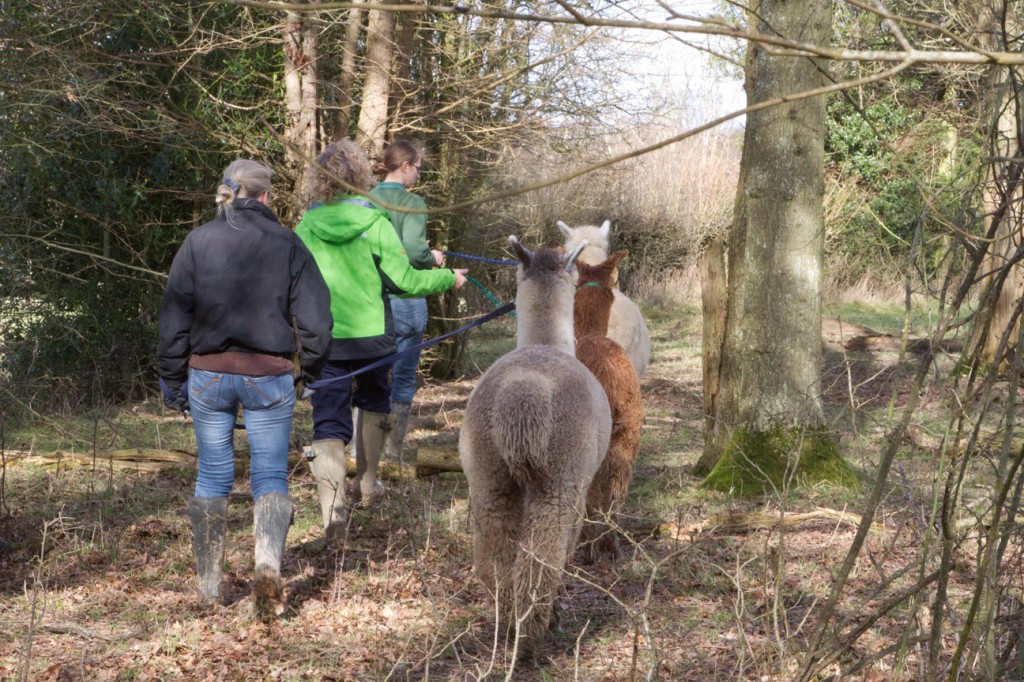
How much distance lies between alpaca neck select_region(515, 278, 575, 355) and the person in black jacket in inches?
46.8

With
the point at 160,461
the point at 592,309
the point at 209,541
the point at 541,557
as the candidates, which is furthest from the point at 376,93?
the point at 541,557

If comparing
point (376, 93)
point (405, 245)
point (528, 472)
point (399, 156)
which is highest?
point (376, 93)

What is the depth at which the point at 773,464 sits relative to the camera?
765 cm

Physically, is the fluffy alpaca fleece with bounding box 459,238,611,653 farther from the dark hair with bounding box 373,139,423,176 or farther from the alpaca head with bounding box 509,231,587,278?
the dark hair with bounding box 373,139,423,176

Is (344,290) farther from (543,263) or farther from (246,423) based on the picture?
(246,423)

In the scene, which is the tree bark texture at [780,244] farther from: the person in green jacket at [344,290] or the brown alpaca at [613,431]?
the person in green jacket at [344,290]

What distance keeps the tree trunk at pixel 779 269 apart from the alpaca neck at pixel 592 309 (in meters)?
1.20

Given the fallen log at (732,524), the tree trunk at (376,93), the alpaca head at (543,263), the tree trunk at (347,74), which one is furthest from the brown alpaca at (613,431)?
the tree trunk at (347,74)

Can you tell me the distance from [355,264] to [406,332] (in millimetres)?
1265

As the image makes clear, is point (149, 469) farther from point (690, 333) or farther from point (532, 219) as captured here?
point (690, 333)

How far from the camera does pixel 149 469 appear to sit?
8.78 meters

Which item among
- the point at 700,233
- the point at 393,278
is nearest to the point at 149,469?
the point at 393,278

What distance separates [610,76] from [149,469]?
7.56 metres

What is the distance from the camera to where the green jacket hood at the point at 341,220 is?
668cm
